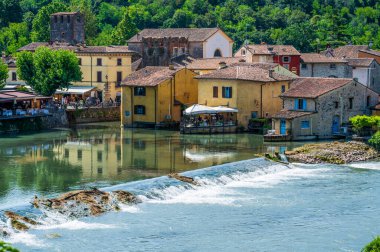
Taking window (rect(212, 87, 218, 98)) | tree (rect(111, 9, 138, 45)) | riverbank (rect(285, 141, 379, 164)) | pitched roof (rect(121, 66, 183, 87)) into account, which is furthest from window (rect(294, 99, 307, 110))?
tree (rect(111, 9, 138, 45))

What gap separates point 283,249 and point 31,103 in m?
42.9

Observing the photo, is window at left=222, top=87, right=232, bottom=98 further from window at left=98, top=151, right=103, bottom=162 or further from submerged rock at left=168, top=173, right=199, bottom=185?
submerged rock at left=168, top=173, right=199, bottom=185

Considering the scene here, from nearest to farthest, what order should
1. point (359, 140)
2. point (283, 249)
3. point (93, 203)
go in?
1. point (283, 249)
2. point (93, 203)
3. point (359, 140)

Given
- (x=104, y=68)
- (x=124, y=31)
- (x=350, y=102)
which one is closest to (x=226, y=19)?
(x=124, y=31)

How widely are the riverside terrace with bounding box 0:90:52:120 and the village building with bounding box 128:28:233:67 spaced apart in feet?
61.7

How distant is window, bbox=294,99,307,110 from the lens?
60.5 metres

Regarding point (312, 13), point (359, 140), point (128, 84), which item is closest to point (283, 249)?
point (359, 140)

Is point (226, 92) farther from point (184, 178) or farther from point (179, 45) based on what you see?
point (184, 178)

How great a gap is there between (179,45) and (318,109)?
1211 inches

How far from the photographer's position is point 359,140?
2201 inches

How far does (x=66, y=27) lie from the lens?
103125 millimetres

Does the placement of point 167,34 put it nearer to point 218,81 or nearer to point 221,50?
point 221,50

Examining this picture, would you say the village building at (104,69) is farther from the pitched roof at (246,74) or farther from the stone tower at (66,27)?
the pitched roof at (246,74)

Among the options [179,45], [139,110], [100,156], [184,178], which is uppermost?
[179,45]
